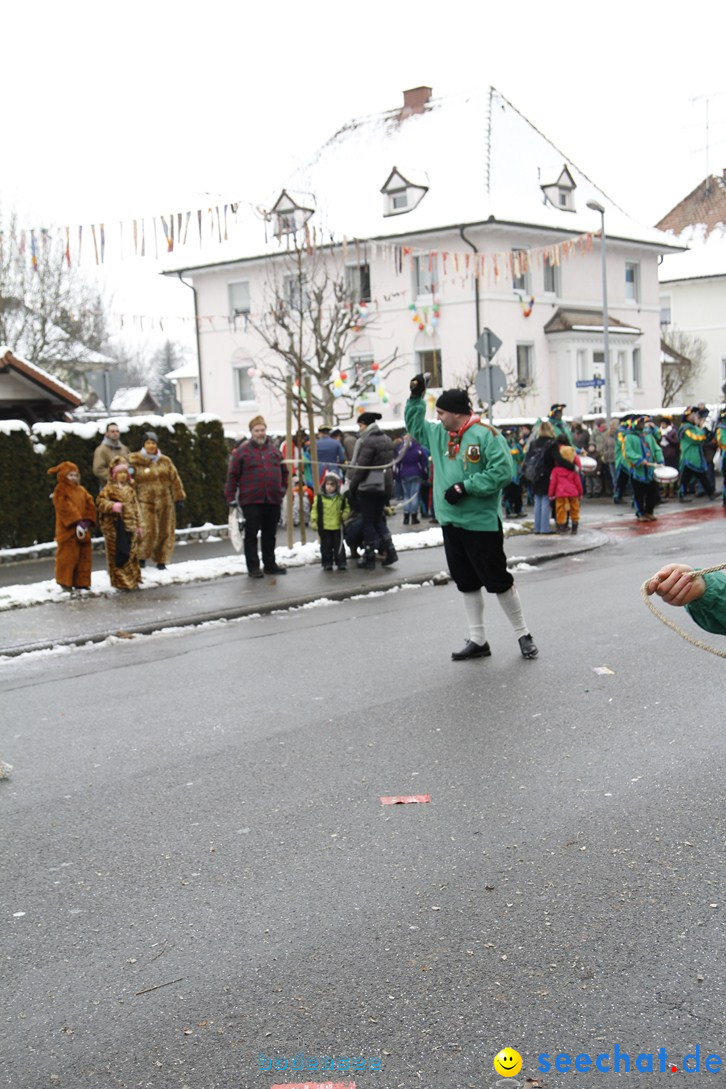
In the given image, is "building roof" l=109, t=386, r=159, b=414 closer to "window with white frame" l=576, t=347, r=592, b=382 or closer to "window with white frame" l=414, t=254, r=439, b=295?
"window with white frame" l=414, t=254, r=439, b=295

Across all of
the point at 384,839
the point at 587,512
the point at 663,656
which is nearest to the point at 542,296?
the point at 587,512

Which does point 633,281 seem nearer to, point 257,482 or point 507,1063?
point 257,482

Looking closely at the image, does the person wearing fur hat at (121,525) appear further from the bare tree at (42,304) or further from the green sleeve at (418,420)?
the bare tree at (42,304)

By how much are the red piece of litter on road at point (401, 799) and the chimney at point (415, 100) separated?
148 ft

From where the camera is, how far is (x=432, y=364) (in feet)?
142

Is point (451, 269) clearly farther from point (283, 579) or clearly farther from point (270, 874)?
point (270, 874)

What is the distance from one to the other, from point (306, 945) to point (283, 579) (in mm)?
10480

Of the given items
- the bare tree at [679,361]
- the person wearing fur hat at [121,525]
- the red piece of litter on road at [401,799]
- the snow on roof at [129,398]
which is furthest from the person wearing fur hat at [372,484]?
the snow on roof at [129,398]

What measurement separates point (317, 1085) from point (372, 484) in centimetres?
1173

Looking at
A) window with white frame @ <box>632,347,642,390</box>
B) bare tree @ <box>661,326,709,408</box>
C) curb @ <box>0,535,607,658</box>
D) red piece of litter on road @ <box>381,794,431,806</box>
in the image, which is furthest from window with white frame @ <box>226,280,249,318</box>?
red piece of litter on road @ <box>381,794,431,806</box>

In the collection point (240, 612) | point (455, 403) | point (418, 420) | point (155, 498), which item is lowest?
point (240, 612)

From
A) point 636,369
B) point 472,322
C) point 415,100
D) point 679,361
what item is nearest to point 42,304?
point 472,322

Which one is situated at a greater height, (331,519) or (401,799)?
(331,519)

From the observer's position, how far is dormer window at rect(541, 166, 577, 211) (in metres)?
44.5
